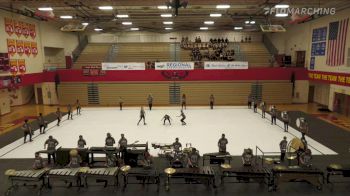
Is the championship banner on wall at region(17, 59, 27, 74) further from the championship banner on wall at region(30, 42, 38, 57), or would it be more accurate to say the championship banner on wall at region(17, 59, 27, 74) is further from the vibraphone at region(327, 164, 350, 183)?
the vibraphone at region(327, 164, 350, 183)

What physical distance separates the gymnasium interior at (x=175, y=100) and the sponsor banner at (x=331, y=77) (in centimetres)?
19

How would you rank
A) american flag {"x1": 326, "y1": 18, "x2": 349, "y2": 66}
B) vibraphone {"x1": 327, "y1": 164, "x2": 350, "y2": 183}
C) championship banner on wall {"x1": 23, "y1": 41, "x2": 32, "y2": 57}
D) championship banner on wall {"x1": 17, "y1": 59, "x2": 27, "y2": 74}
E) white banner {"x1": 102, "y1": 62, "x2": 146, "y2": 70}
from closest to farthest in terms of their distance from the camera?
vibraphone {"x1": 327, "y1": 164, "x2": 350, "y2": 183}, american flag {"x1": 326, "y1": 18, "x2": 349, "y2": 66}, championship banner on wall {"x1": 17, "y1": 59, "x2": 27, "y2": 74}, championship banner on wall {"x1": 23, "y1": 41, "x2": 32, "y2": 57}, white banner {"x1": 102, "y1": 62, "x2": 146, "y2": 70}

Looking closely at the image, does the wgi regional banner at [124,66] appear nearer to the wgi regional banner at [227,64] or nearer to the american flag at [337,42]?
the wgi regional banner at [227,64]

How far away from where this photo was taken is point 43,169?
9.48m

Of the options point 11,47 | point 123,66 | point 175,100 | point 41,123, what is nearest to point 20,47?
point 11,47

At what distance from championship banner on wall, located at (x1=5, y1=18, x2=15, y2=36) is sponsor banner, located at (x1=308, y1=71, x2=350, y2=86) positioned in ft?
96.2

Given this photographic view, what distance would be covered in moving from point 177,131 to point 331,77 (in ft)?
52.9

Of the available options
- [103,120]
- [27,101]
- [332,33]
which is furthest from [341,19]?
[27,101]

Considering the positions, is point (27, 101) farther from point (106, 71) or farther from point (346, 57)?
point (346, 57)

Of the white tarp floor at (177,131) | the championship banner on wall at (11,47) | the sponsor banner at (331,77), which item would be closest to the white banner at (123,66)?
the white tarp floor at (177,131)

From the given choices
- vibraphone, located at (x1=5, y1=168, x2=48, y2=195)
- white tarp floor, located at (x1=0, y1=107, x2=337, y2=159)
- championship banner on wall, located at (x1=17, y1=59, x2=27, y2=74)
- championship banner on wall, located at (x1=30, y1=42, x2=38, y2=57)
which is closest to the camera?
vibraphone, located at (x1=5, y1=168, x2=48, y2=195)

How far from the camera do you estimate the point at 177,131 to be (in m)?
17.1

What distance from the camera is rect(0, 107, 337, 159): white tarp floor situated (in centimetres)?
1402

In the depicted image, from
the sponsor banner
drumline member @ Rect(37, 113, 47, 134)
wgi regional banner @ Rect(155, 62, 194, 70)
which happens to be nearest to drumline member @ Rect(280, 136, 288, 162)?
the sponsor banner
